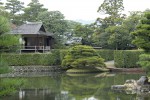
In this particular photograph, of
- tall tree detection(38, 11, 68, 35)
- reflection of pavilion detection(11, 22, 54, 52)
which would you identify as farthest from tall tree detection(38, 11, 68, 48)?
reflection of pavilion detection(11, 22, 54, 52)

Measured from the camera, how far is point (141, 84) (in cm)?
1712

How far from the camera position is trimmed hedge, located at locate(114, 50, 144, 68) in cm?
3102

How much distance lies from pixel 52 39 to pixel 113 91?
81.7ft

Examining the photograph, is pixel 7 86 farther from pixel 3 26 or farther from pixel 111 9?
pixel 111 9

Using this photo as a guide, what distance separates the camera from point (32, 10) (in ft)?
170

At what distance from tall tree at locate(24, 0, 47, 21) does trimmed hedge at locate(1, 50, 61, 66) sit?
61.6 feet

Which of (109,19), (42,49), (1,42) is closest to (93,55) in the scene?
(42,49)

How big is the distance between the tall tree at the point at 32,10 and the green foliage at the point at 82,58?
21350mm

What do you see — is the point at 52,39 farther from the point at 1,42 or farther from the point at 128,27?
the point at 1,42

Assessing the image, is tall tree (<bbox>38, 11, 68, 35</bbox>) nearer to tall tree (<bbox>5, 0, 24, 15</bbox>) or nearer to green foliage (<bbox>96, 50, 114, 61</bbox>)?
green foliage (<bbox>96, 50, 114, 61</bbox>)

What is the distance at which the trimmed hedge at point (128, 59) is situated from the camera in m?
31.0

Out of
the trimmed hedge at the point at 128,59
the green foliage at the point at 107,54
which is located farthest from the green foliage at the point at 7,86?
the green foliage at the point at 107,54

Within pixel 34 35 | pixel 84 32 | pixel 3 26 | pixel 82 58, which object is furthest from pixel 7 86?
pixel 84 32

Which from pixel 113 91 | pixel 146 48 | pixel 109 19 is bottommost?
pixel 113 91
